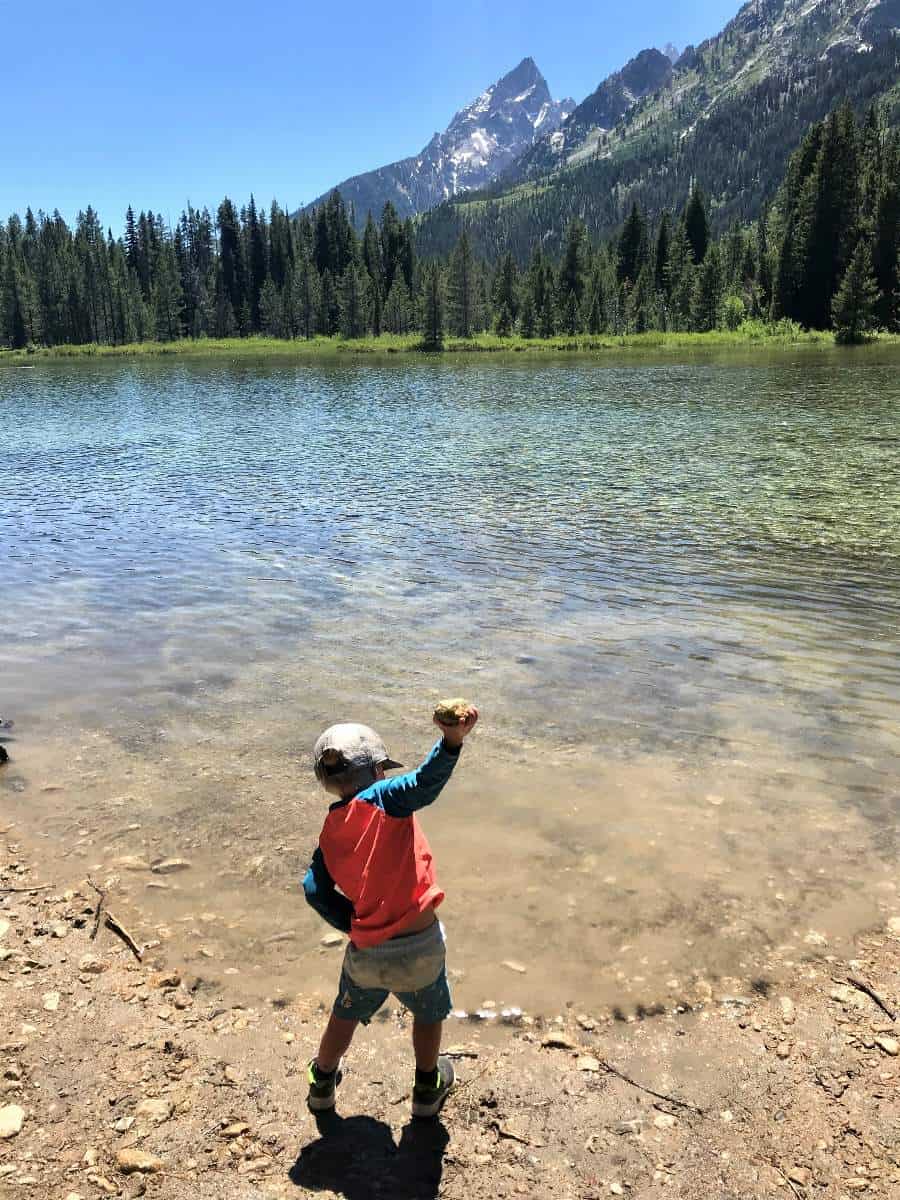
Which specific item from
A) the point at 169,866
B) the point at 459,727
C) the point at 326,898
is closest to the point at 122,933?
the point at 169,866

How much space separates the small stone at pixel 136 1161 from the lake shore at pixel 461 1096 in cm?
1

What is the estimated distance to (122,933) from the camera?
226 inches

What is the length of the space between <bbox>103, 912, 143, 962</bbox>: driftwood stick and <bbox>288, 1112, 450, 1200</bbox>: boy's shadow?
6.51ft

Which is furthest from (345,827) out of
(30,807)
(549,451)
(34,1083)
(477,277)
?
(477,277)

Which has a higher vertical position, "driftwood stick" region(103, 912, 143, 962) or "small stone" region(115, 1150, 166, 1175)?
"small stone" region(115, 1150, 166, 1175)

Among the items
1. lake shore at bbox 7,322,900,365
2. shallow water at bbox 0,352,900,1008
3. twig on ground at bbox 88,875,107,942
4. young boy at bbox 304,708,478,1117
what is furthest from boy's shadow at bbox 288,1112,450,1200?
lake shore at bbox 7,322,900,365

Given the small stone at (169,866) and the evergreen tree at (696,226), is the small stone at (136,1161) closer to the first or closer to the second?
the small stone at (169,866)

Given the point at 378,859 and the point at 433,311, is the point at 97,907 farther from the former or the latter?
the point at 433,311

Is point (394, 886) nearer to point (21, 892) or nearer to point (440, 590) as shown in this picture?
point (21, 892)

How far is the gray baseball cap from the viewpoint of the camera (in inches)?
161

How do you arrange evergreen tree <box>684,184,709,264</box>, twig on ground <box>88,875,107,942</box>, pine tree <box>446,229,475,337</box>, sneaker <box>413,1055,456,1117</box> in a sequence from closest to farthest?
sneaker <box>413,1055,456,1117</box> → twig on ground <box>88,875,107,942</box> → pine tree <box>446,229,475,337</box> → evergreen tree <box>684,184,709,264</box>

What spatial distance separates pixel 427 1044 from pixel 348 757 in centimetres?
160

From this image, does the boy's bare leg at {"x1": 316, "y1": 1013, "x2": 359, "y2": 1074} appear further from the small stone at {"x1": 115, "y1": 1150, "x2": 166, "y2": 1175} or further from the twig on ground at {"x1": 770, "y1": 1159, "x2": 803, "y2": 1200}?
the twig on ground at {"x1": 770, "y1": 1159, "x2": 803, "y2": 1200}

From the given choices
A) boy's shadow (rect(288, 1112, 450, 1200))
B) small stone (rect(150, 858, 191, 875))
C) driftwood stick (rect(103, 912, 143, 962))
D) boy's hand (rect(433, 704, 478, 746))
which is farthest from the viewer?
small stone (rect(150, 858, 191, 875))
